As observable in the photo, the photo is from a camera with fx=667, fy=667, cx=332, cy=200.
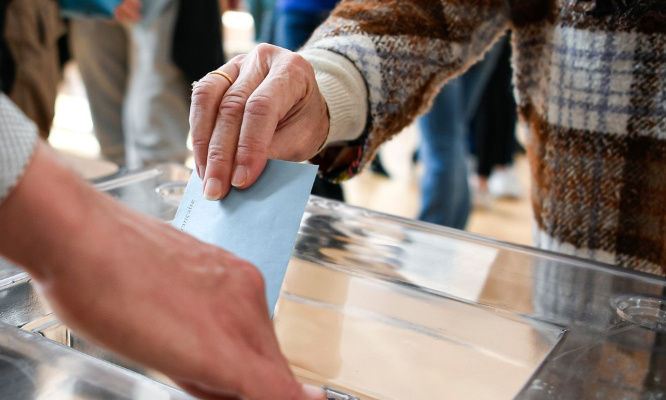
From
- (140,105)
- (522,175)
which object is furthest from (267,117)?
(522,175)

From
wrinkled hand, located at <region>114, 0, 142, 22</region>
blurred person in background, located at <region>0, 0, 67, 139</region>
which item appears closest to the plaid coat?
wrinkled hand, located at <region>114, 0, 142, 22</region>

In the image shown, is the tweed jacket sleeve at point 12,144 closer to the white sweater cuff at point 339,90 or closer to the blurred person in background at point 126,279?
the blurred person in background at point 126,279

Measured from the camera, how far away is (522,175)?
3379 millimetres

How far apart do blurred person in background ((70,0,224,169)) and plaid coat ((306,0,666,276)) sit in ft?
2.54

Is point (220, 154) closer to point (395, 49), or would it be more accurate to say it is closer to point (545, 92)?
point (395, 49)

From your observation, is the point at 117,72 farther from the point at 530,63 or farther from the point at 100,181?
the point at 530,63

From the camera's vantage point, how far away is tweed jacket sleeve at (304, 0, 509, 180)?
0.79 meters

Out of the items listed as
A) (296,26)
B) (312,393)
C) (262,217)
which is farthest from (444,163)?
(312,393)

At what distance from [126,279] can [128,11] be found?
4.60ft

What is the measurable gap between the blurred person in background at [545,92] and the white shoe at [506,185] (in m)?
2.06

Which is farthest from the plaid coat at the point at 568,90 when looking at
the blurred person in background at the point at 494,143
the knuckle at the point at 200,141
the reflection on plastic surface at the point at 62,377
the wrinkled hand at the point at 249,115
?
the blurred person in background at the point at 494,143

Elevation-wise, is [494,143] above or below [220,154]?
above

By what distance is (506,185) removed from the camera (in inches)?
115

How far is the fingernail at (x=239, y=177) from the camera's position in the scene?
1.89ft
